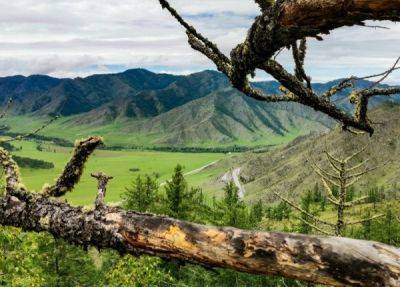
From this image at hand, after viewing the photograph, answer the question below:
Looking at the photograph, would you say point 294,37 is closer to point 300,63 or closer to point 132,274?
point 300,63

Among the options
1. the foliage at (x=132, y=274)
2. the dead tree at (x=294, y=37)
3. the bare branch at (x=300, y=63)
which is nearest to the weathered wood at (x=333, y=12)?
the dead tree at (x=294, y=37)

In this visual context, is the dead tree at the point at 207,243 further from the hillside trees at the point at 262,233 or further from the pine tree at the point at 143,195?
the pine tree at the point at 143,195

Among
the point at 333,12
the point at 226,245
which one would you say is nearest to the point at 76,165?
the point at 226,245

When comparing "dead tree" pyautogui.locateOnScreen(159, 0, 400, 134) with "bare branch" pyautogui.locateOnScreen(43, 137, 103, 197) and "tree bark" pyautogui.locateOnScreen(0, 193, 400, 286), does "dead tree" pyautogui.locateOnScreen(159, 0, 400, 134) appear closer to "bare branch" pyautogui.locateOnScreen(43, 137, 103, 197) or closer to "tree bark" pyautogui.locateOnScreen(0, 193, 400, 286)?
"tree bark" pyautogui.locateOnScreen(0, 193, 400, 286)

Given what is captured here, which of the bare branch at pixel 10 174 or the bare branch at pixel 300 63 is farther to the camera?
the bare branch at pixel 10 174

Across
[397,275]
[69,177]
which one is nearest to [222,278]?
[69,177]

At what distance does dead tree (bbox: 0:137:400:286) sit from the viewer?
13.1 ft

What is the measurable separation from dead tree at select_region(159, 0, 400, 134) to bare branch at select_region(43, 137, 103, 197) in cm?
247

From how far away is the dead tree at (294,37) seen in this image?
11.2 ft

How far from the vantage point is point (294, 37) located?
3.91m

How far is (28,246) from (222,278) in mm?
38292

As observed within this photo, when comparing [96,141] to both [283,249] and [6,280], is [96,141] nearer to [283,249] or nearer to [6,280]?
[283,249]

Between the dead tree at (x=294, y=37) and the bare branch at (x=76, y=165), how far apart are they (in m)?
2.47

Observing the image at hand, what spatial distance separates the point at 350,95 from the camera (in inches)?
268
